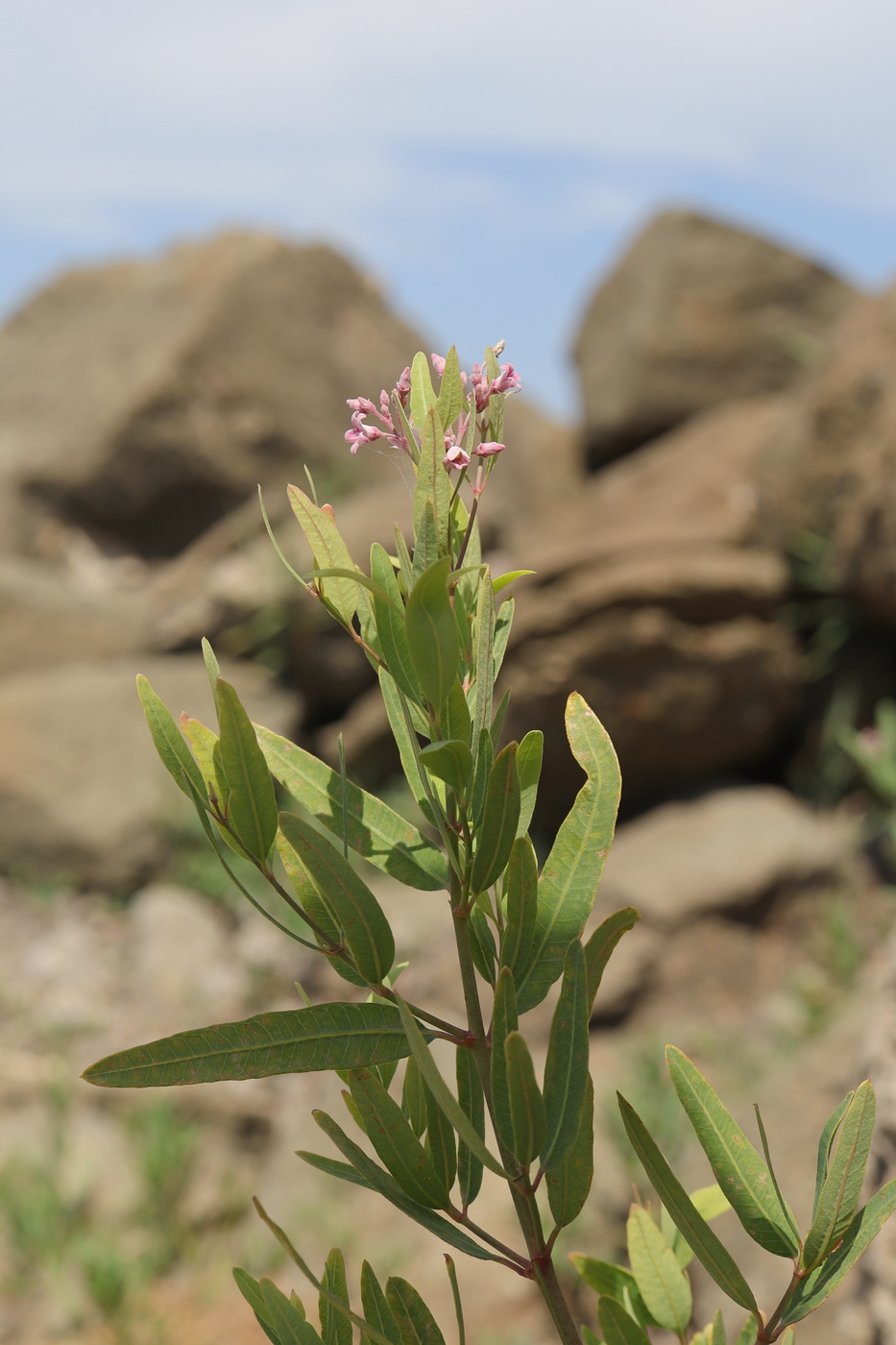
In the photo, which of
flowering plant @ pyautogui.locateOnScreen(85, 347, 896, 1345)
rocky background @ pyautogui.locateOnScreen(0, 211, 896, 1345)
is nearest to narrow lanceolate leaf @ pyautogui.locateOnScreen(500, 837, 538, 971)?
flowering plant @ pyautogui.locateOnScreen(85, 347, 896, 1345)

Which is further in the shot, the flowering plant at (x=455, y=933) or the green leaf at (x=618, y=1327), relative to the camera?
the green leaf at (x=618, y=1327)

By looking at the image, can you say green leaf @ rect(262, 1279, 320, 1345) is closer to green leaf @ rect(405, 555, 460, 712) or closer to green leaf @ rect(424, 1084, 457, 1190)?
green leaf @ rect(424, 1084, 457, 1190)

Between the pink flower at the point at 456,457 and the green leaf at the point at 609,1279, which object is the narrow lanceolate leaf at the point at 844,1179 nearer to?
the green leaf at the point at 609,1279

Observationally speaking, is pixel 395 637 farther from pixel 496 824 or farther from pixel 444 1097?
pixel 444 1097

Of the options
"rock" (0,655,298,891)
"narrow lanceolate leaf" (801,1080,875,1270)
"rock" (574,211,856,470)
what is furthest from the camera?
"rock" (574,211,856,470)

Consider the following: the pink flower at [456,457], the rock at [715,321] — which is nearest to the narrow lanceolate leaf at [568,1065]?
the pink flower at [456,457]

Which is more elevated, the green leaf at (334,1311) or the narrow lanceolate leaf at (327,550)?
the narrow lanceolate leaf at (327,550)
